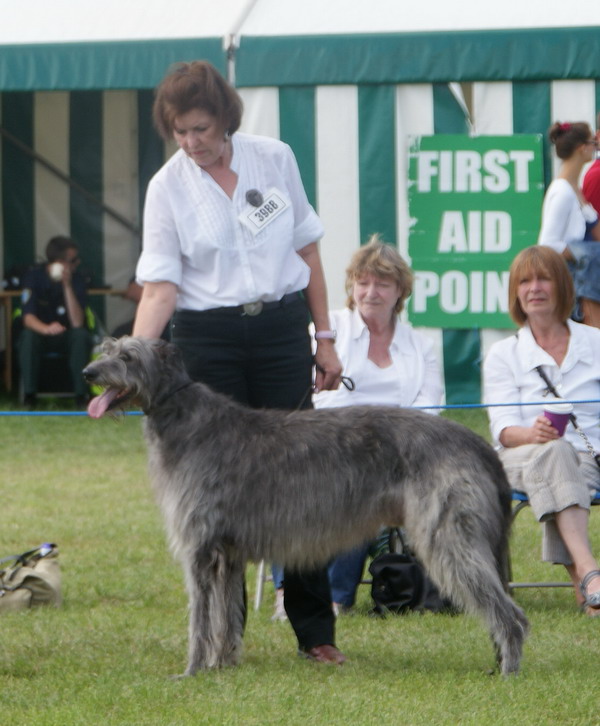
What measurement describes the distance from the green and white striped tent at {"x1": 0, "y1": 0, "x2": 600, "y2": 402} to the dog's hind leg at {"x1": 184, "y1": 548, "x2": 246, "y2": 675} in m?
5.20

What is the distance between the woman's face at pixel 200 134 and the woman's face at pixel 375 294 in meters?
1.37

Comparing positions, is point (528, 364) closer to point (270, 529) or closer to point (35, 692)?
point (270, 529)

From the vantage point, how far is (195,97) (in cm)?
423

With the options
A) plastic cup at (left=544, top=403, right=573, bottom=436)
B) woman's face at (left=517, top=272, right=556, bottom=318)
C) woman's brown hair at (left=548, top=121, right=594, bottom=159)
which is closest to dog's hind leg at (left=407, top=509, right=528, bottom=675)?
plastic cup at (left=544, top=403, right=573, bottom=436)

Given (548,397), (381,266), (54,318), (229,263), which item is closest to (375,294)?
(381,266)

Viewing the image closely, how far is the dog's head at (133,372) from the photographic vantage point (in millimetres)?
4070

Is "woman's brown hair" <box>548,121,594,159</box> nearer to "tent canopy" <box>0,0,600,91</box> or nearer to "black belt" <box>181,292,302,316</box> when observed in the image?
"tent canopy" <box>0,0,600,91</box>

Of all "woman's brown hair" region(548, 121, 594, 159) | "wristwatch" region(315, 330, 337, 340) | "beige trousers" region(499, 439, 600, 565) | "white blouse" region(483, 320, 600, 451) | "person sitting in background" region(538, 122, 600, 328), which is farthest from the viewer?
"woman's brown hair" region(548, 121, 594, 159)

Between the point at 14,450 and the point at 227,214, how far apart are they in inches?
213

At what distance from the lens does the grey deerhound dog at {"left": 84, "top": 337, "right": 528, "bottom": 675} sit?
13.5 ft

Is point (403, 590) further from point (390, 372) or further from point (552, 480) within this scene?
point (390, 372)

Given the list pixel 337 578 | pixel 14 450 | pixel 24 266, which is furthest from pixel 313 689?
pixel 24 266

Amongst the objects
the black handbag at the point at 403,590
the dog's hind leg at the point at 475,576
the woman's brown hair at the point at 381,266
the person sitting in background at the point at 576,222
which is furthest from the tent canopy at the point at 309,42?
the dog's hind leg at the point at 475,576

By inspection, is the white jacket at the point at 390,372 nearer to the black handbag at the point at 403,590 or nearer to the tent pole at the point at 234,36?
the black handbag at the point at 403,590
